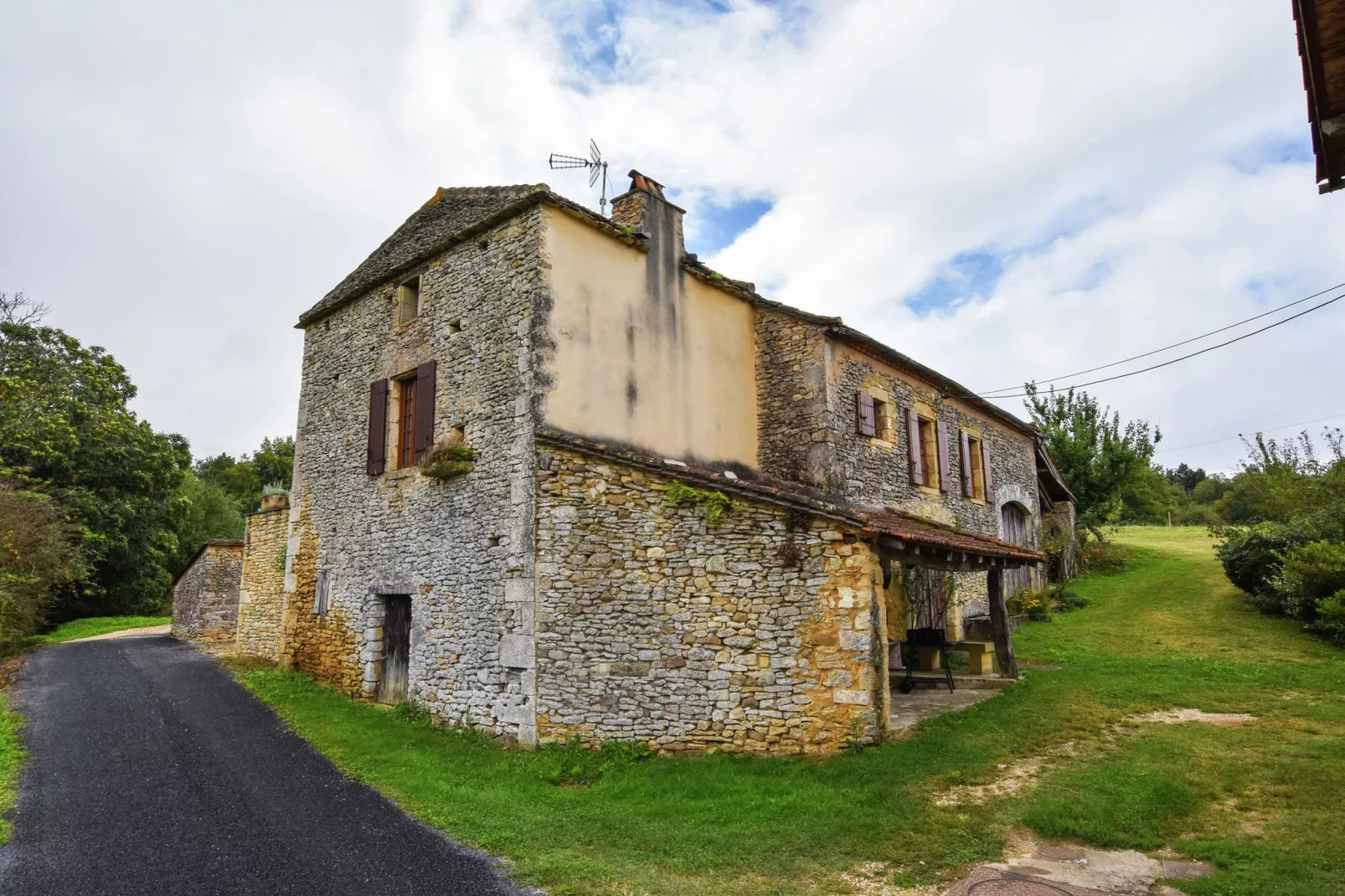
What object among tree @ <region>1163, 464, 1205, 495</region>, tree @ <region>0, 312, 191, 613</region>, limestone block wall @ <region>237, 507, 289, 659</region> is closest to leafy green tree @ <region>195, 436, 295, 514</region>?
tree @ <region>0, 312, 191, 613</region>

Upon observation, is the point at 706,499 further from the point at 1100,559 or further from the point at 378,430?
the point at 1100,559

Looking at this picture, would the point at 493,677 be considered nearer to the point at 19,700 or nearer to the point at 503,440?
the point at 503,440

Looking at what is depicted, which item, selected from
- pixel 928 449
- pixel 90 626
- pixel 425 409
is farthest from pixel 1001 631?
pixel 90 626

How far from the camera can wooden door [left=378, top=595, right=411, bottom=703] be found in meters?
10.6

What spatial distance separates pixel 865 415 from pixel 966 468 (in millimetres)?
4574

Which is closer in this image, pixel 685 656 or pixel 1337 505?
pixel 685 656

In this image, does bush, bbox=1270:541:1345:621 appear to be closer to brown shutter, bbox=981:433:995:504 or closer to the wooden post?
brown shutter, bbox=981:433:995:504

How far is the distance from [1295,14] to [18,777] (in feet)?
41.4

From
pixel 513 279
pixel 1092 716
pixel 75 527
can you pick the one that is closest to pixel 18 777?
pixel 513 279

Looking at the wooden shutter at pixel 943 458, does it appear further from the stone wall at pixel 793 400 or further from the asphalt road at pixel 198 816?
the asphalt road at pixel 198 816

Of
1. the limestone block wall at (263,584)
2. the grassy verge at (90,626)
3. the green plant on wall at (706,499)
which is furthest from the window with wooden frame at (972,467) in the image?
the grassy verge at (90,626)

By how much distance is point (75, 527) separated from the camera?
19562 millimetres

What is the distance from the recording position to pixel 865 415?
12.5m

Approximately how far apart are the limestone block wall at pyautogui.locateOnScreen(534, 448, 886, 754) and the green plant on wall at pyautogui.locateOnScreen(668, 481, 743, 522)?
8 cm
